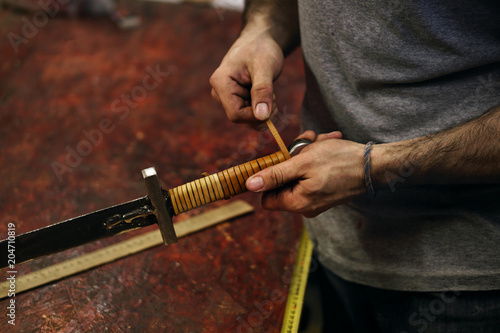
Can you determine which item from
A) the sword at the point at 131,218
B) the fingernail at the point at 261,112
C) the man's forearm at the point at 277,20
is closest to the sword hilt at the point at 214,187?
the sword at the point at 131,218

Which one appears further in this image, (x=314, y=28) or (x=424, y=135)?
(x=314, y=28)

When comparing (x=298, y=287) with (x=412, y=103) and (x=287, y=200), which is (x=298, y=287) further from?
(x=412, y=103)

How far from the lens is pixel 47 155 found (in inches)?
66.2

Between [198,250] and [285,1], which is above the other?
[285,1]

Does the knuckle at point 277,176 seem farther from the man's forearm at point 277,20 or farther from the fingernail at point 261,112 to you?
the man's forearm at point 277,20

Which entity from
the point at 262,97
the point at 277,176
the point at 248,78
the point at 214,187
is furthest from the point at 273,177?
the point at 248,78

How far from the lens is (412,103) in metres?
1.11

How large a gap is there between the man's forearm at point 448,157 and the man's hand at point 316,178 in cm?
6

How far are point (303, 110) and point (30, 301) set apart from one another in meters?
0.99

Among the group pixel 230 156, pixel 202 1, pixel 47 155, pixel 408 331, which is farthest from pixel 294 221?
pixel 202 1

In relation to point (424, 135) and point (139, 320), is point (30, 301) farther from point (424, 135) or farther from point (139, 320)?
point (424, 135)

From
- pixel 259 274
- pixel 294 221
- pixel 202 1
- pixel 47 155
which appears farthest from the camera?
pixel 202 1

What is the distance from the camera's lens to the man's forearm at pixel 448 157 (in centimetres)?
96

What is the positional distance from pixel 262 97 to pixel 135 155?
0.80 metres
